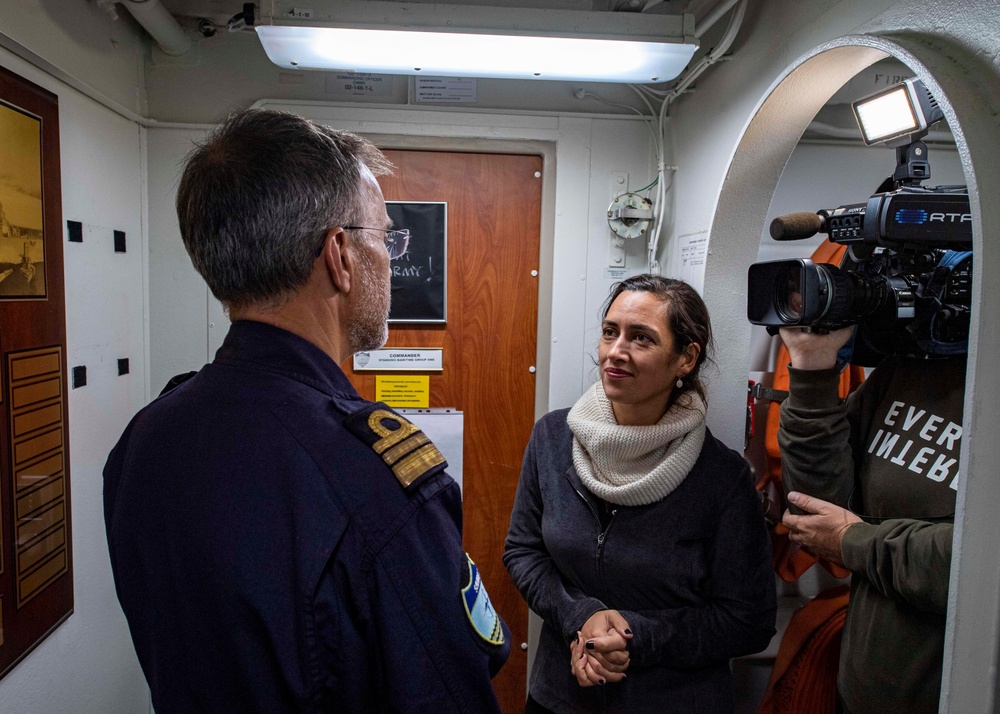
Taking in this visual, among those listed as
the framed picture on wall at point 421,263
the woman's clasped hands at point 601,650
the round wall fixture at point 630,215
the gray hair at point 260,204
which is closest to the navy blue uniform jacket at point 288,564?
the gray hair at point 260,204

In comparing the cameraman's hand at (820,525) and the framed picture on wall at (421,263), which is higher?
the framed picture on wall at (421,263)

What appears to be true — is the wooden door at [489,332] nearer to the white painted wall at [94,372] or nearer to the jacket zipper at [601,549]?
the white painted wall at [94,372]

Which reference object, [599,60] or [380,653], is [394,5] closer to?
[599,60]

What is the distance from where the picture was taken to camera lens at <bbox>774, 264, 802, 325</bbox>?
127cm

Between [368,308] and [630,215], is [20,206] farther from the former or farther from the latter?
[630,215]

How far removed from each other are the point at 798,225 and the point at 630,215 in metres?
0.95

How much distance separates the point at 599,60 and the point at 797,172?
2.51 ft

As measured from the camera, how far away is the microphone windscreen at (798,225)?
1310 millimetres

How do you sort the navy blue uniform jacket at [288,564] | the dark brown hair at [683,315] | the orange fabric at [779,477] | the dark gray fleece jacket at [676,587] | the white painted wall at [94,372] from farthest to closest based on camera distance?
the orange fabric at [779,477] < the white painted wall at [94,372] < the dark brown hair at [683,315] < the dark gray fleece jacket at [676,587] < the navy blue uniform jacket at [288,564]

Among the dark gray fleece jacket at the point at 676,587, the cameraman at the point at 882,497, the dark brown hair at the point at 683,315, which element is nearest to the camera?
the cameraman at the point at 882,497

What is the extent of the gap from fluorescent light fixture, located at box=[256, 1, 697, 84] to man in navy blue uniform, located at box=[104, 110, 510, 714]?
1021 millimetres

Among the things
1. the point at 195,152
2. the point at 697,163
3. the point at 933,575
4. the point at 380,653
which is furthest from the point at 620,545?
the point at 697,163

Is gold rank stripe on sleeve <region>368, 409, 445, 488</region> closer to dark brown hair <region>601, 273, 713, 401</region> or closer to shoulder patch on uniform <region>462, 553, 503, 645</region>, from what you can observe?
shoulder patch on uniform <region>462, 553, 503, 645</region>

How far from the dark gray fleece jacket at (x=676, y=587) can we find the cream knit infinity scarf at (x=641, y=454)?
4 cm
